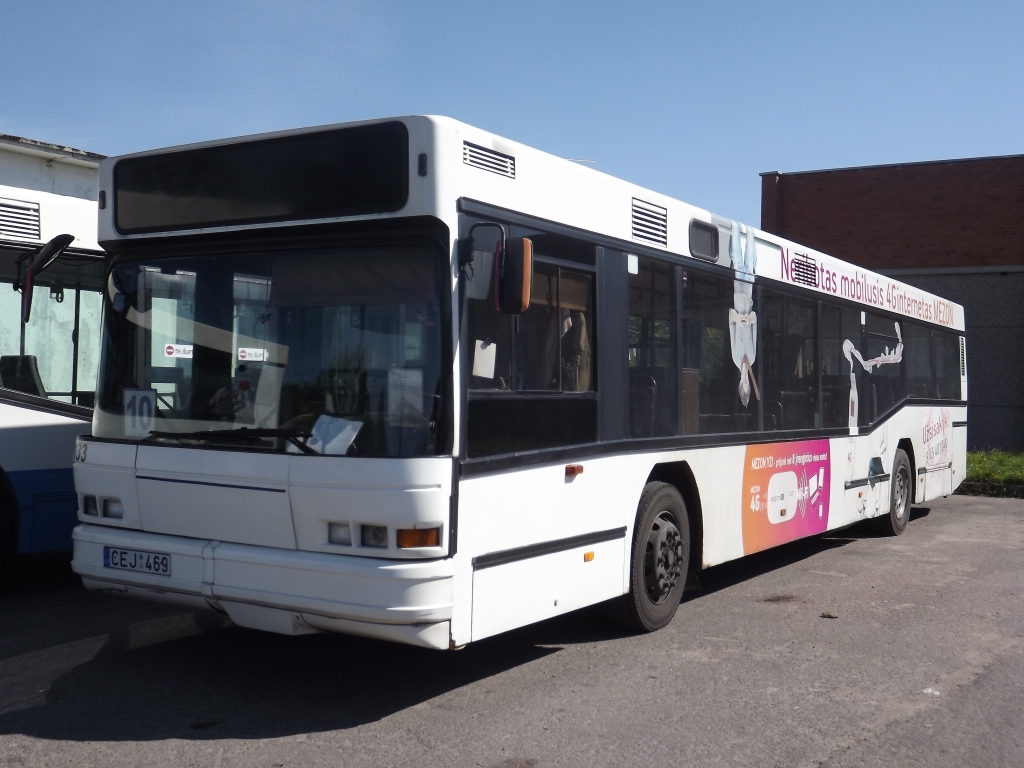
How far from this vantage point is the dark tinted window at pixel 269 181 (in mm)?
5316

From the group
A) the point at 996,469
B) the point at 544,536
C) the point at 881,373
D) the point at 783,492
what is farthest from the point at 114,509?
the point at 996,469

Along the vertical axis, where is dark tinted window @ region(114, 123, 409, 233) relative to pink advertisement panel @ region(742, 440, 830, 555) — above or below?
above

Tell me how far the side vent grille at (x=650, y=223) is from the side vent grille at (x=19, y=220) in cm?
467

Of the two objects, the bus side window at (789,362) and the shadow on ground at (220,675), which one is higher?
the bus side window at (789,362)

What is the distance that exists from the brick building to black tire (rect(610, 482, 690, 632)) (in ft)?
67.9

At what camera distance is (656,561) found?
279 inches

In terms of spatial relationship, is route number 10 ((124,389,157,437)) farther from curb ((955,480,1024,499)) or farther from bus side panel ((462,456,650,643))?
curb ((955,480,1024,499))

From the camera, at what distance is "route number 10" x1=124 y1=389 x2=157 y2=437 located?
5.87 meters

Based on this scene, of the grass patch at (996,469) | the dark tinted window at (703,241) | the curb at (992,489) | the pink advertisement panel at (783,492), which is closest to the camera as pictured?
the dark tinted window at (703,241)

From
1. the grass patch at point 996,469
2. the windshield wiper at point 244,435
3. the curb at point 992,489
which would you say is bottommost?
the curb at point 992,489

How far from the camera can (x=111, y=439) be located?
5953 millimetres

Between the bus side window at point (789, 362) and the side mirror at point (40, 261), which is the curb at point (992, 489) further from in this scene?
the side mirror at point (40, 261)

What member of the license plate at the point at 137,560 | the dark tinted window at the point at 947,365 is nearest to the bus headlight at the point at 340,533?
the license plate at the point at 137,560

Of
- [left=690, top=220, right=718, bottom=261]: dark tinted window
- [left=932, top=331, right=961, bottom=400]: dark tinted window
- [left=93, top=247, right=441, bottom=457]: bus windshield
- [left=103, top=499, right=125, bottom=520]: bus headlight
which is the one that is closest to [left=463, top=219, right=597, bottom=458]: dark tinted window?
[left=93, top=247, right=441, bottom=457]: bus windshield
